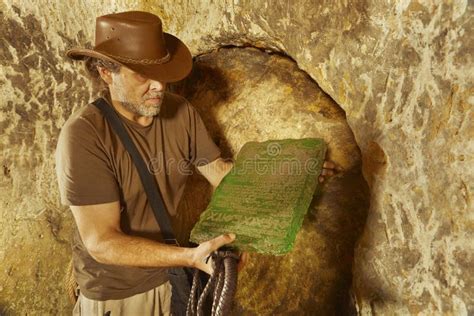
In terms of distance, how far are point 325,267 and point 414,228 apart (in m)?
0.67

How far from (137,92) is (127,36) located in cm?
23

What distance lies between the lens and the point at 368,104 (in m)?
1.53

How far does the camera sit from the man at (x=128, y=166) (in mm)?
1584

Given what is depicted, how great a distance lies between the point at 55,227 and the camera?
264cm

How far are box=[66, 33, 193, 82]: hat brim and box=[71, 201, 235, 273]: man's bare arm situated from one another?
55 cm

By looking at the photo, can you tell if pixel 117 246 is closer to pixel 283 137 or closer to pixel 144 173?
pixel 144 173

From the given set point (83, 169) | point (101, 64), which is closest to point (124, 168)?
point (83, 169)

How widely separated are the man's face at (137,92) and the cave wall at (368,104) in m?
0.66

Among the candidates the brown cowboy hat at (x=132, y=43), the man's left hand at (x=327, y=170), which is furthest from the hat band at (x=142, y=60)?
the man's left hand at (x=327, y=170)

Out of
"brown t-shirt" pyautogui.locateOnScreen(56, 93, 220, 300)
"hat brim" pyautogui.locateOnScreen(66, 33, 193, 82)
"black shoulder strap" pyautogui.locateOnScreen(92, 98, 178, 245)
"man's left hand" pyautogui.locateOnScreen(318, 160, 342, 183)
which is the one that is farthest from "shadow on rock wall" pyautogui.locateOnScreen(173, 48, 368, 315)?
"black shoulder strap" pyautogui.locateOnScreen(92, 98, 178, 245)

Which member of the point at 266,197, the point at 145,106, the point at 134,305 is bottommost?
the point at 134,305

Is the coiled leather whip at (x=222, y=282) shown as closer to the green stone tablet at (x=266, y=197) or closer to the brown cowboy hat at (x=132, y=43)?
the green stone tablet at (x=266, y=197)

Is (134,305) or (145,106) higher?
(145,106)

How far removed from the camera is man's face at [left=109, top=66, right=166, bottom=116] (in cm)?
172
